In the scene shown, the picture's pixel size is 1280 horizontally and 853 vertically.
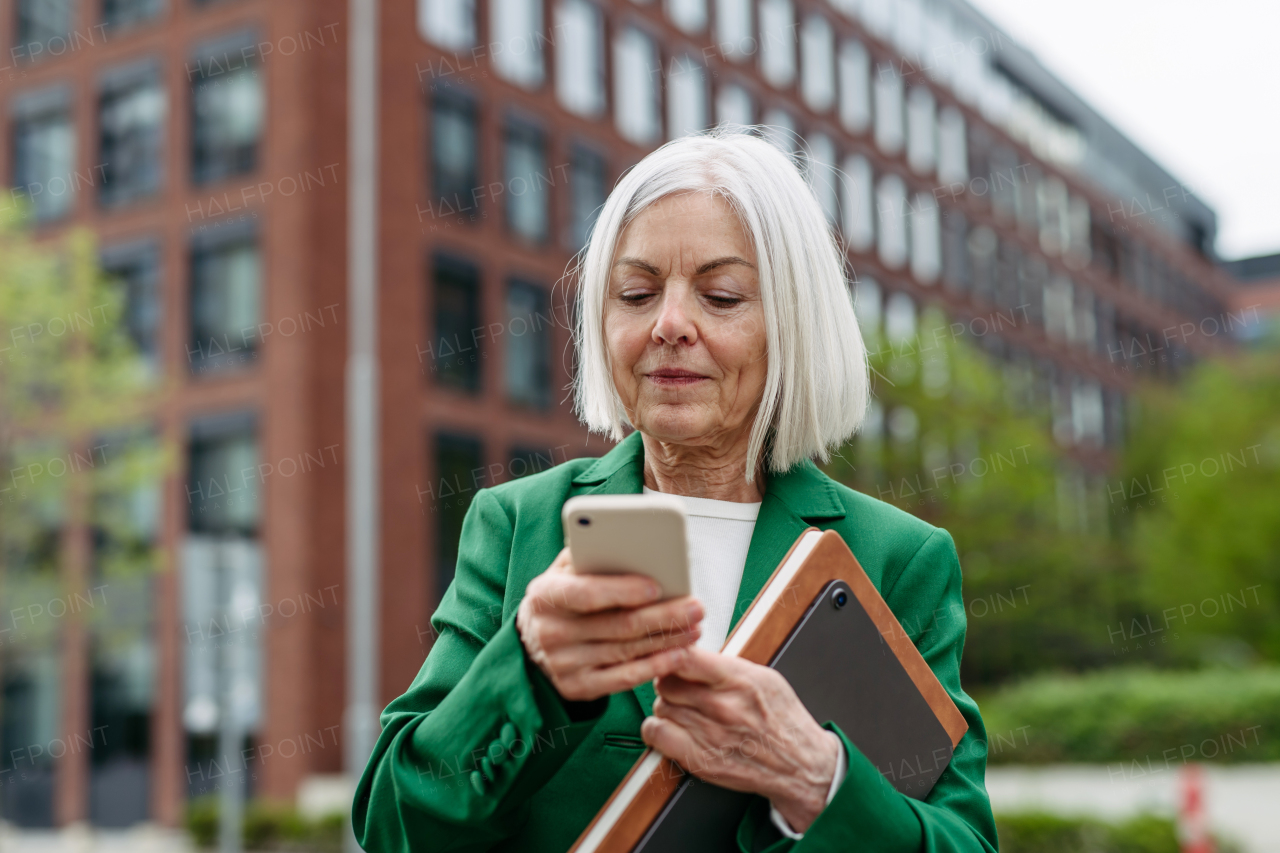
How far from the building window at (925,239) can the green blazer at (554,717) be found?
42123mm

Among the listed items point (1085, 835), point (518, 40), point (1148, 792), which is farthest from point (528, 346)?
point (1085, 835)

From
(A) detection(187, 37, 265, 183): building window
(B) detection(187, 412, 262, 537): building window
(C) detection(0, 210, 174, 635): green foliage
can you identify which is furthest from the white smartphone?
(A) detection(187, 37, 265, 183): building window

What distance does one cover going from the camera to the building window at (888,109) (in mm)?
43188

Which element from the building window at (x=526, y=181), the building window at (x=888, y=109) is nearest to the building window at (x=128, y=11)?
the building window at (x=526, y=181)

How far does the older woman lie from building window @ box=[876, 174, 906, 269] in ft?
132

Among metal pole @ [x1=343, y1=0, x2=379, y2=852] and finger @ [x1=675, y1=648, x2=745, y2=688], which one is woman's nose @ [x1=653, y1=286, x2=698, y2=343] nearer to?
finger @ [x1=675, y1=648, x2=745, y2=688]

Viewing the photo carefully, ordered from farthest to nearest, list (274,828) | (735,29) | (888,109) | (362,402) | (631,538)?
(888,109) → (735,29) → (274,828) → (362,402) → (631,538)

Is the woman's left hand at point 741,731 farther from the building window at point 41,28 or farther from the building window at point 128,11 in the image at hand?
the building window at point 41,28

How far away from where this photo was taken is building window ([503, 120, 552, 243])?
90.2 ft

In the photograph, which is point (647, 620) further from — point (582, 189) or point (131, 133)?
point (582, 189)

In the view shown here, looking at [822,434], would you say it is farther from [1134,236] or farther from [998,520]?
[1134,236]

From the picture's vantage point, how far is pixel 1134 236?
60.5 meters

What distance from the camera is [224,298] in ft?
80.7

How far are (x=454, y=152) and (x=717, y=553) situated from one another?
2541cm
